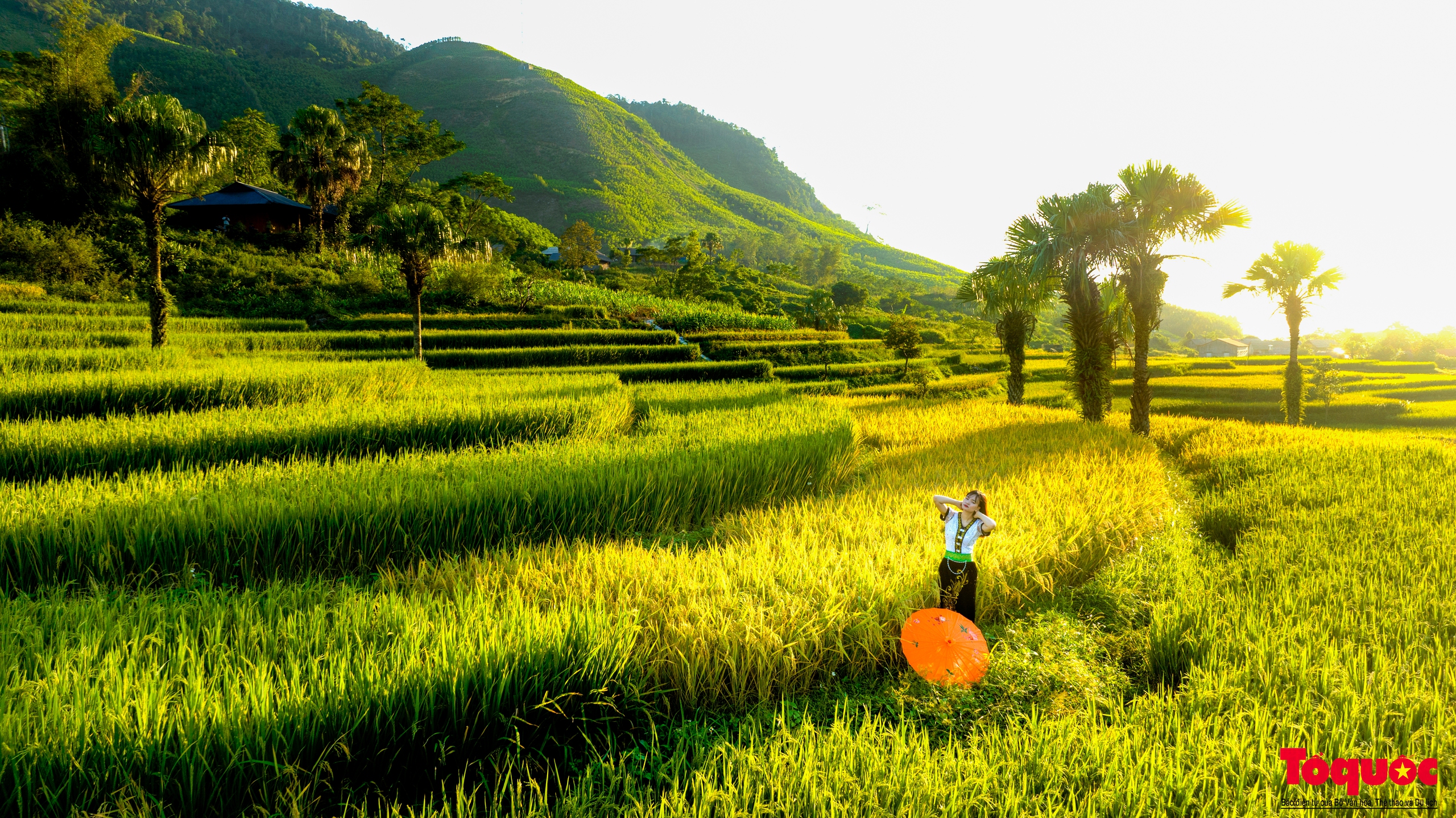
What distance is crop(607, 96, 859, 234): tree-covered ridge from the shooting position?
169 m

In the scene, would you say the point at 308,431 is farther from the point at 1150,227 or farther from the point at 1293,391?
the point at 1293,391

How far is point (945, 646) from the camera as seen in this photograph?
108 inches

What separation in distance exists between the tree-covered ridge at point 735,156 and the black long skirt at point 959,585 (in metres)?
173

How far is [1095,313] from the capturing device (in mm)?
12867

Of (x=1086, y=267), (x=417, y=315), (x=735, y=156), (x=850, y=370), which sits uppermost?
(x=735, y=156)

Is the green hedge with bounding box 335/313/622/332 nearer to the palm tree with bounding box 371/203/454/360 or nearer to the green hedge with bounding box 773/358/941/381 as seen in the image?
the palm tree with bounding box 371/203/454/360

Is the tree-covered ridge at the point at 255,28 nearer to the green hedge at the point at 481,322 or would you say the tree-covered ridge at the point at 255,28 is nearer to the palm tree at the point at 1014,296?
the green hedge at the point at 481,322

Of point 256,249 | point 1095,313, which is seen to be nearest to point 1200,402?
point 1095,313

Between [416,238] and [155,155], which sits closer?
[155,155]

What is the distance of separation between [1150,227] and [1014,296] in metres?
3.12

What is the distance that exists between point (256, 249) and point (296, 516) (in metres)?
30.5

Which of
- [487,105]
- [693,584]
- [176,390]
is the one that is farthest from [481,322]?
[487,105]

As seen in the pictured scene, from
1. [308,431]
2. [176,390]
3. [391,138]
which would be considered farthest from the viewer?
[391,138]

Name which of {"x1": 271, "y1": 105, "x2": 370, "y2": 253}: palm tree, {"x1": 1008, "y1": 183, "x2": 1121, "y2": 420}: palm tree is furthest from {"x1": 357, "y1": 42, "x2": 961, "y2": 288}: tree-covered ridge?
{"x1": 1008, "y1": 183, "x2": 1121, "y2": 420}: palm tree
